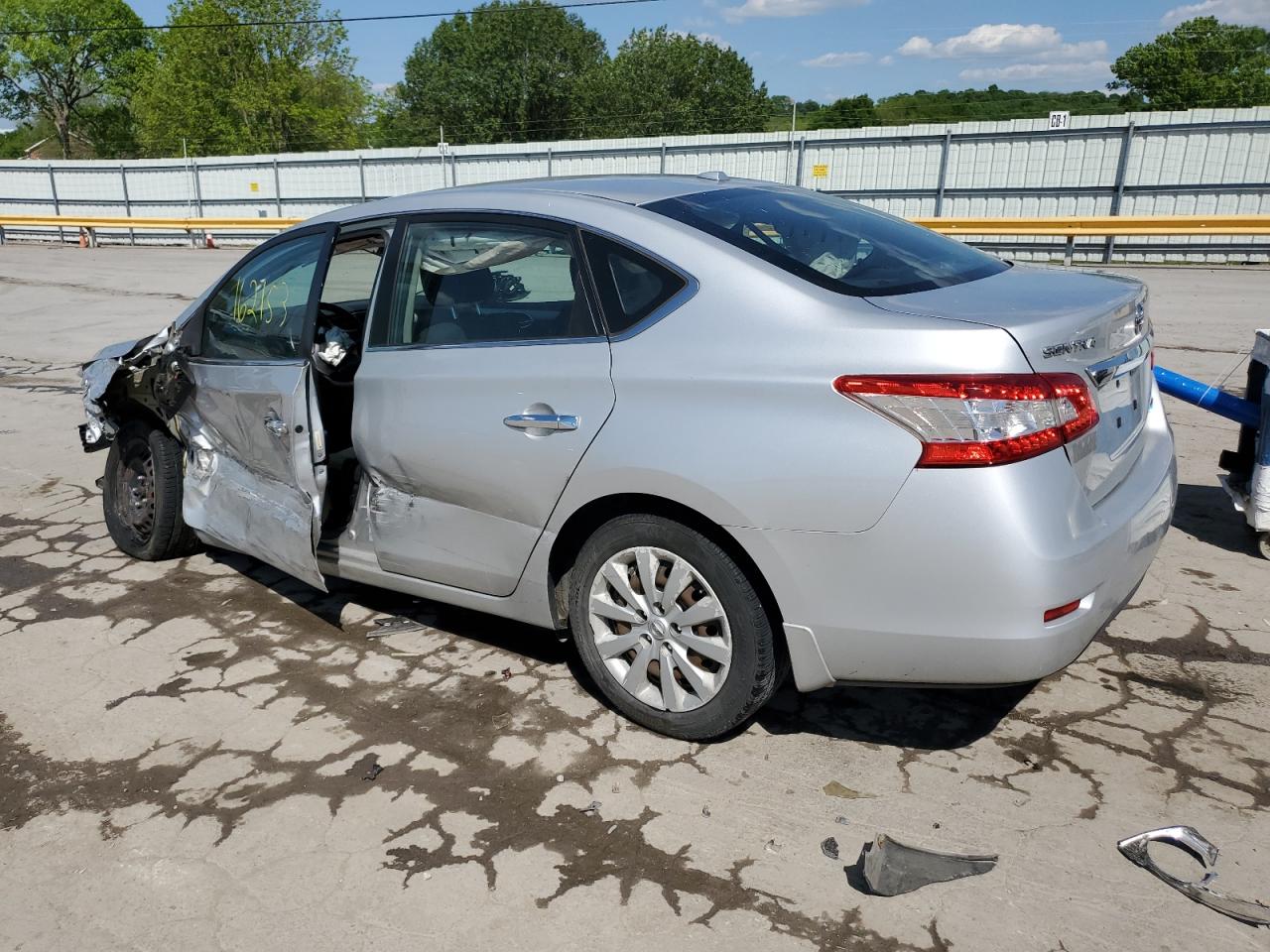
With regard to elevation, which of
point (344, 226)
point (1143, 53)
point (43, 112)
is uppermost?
point (1143, 53)

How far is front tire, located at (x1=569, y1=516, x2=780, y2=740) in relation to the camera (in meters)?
2.82

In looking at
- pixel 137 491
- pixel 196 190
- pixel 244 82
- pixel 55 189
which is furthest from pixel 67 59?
pixel 137 491

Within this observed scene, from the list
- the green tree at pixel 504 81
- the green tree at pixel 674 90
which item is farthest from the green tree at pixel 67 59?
the green tree at pixel 674 90

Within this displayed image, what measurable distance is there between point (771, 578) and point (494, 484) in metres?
1.04

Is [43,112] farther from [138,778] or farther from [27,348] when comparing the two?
[138,778]

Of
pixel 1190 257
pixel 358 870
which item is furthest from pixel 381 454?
pixel 1190 257

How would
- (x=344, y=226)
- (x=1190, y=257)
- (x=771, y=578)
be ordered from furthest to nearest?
(x=1190, y=257) < (x=344, y=226) < (x=771, y=578)

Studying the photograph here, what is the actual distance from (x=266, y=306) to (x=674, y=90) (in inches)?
3052

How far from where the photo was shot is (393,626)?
4117 mm

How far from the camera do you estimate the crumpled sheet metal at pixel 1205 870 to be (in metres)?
2.33

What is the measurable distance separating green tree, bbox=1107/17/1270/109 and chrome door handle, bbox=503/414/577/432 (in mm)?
73218

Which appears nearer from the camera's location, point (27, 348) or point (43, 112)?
point (27, 348)

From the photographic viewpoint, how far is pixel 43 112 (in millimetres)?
64438

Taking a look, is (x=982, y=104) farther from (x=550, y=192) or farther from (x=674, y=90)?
(x=550, y=192)
